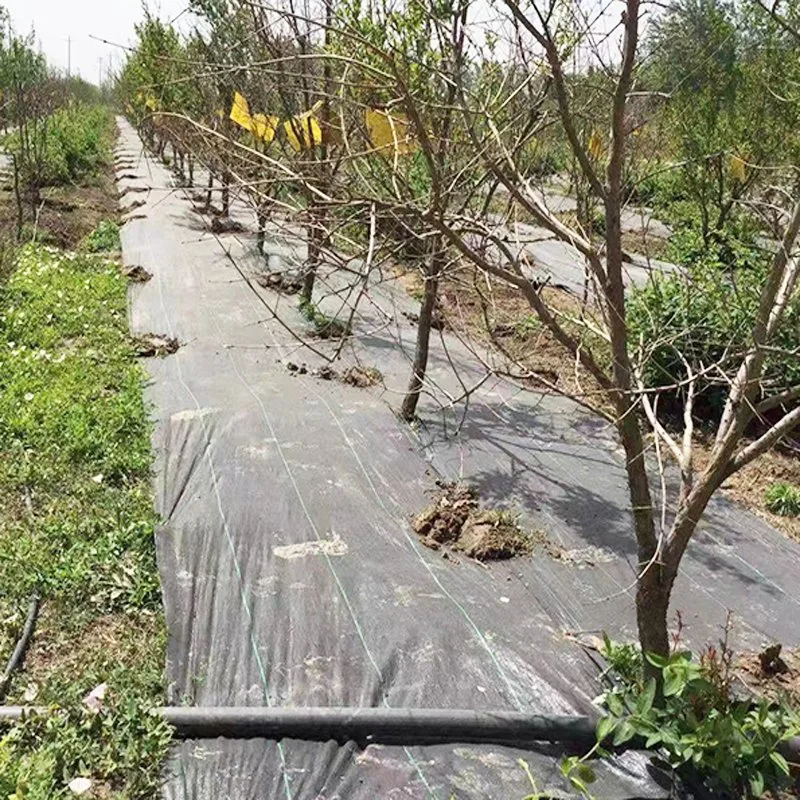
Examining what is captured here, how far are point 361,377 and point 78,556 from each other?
289cm

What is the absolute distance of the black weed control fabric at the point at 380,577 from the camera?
2768 millimetres

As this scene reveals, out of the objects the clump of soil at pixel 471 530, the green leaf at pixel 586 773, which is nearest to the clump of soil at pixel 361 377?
the clump of soil at pixel 471 530

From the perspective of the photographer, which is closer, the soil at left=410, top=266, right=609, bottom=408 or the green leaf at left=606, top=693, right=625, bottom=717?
the green leaf at left=606, top=693, right=625, bottom=717

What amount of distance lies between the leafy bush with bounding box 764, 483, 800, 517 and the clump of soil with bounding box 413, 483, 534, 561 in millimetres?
1855

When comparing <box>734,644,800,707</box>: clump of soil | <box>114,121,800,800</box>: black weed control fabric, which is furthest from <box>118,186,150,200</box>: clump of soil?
<box>734,644,800,707</box>: clump of soil

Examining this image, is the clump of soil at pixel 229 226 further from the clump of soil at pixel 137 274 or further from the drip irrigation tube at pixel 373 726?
the drip irrigation tube at pixel 373 726

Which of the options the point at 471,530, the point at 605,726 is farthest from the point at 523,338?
the point at 605,726

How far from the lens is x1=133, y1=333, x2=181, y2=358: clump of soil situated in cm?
693

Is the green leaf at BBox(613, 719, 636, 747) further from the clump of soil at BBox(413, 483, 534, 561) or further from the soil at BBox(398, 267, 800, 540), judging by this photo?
the clump of soil at BBox(413, 483, 534, 561)

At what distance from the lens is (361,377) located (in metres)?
6.40

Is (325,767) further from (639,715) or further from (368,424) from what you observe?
(368,424)

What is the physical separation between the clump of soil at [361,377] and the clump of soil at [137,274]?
3.88 meters

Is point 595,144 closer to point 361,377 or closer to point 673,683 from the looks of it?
point 361,377

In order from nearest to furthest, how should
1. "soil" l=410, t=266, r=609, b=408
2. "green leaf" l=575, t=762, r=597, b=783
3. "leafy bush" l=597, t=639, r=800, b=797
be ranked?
"green leaf" l=575, t=762, r=597, b=783, "leafy bush" l=597, t=639, r=800, b=797, "soil" l=410, t=266, r=609, b=408
